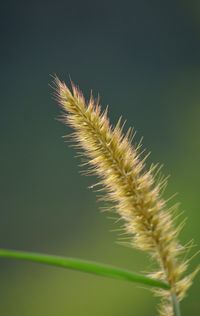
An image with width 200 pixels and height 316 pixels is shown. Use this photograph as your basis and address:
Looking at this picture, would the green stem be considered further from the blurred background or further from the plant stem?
the blurred background

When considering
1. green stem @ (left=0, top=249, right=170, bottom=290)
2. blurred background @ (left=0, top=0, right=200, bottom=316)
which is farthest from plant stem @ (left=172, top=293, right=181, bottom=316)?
blurred background @ (left=0, top=0, right=200, bottom=316)

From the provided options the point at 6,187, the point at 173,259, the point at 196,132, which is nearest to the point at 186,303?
the point at 196,132

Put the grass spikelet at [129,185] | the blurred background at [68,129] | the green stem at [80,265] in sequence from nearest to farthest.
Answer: the green stem at [80,265], the grass spikelet at [129,185], the blurred background at [68,129]

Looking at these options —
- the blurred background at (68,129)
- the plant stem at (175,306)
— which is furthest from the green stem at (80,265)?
the blurred background at (68,129)

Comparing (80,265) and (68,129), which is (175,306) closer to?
(80,265)

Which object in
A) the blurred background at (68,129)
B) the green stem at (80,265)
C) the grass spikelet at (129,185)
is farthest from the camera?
the blurred background at (68,129)

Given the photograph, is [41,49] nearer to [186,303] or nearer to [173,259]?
[186,303]

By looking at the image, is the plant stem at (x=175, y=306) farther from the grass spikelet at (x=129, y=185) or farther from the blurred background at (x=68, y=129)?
the blurred background at (x=68, y=129)
